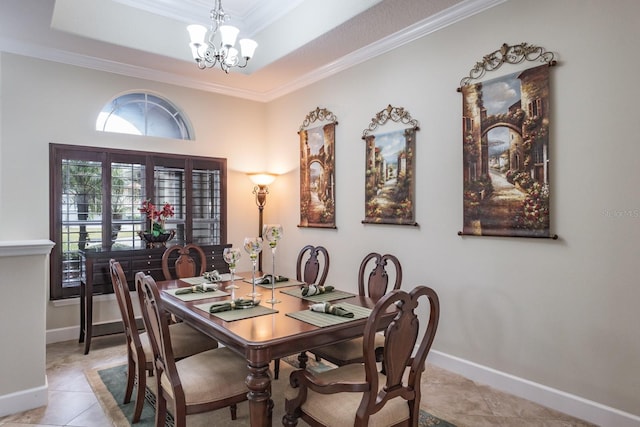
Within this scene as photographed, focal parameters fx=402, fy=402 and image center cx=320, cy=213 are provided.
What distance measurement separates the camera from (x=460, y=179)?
3170 mm

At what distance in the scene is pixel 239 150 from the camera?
5246 mm

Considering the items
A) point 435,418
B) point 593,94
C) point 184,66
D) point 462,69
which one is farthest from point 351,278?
point 184,66

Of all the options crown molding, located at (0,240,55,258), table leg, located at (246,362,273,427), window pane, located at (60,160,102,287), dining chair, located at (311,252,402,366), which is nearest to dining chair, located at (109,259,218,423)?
crown molding, located at (0,240,55,258)

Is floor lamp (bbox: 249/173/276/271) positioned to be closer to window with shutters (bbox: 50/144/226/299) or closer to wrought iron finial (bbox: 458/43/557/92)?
window with shutters (bbox: 50/144/226/299)

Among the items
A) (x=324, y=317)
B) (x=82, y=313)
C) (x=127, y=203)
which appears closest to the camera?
(x=324, y=317)

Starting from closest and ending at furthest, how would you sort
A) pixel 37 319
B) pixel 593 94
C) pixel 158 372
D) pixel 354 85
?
pixel 158 372, pixel 593 94, pixel 37 319, pixel 354 85

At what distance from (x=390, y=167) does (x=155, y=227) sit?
2555 millimetres

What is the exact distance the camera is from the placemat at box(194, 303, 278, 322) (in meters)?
2.11

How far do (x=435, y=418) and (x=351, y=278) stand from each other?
1.83 m

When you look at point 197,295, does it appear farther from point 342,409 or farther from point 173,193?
point 173,193

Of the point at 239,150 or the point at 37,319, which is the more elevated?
the point at 239,150

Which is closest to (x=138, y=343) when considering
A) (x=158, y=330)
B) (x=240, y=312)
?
(x=158, y=330)

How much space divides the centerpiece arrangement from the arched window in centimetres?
87

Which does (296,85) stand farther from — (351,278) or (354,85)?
(351,278)
